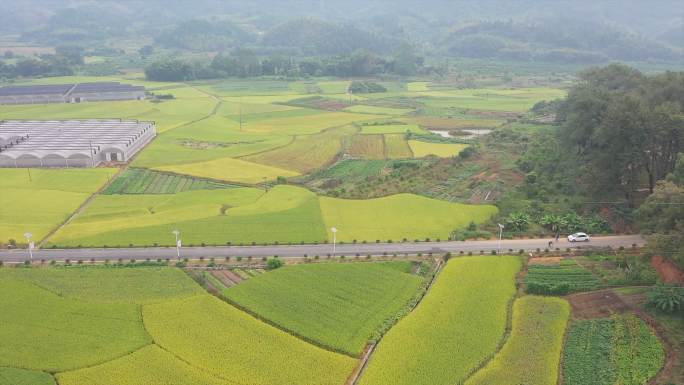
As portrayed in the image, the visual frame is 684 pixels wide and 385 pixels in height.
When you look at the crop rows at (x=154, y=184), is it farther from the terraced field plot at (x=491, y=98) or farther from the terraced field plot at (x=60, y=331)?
the terraced field plot at (x=491, y=98)

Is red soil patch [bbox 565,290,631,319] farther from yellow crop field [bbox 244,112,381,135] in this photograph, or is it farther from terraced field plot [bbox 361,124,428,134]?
yellow crop field [bbox 244,112,381,135]

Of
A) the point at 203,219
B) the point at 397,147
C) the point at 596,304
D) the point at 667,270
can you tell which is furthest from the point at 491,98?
the point at 596,304

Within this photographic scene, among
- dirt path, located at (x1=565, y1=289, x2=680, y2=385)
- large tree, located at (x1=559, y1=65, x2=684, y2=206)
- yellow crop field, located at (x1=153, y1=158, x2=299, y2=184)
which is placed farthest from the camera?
yellow crop field, located at (x1=153, y1=158, x2=299, y2=184)

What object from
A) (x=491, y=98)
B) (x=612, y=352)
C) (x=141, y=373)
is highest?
(x=491, y=98)

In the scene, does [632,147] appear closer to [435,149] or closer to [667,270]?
[667,270]

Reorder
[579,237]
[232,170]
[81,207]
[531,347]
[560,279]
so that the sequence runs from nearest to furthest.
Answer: [531,347] → [560,279] → [579,237] → [81,207] → [232,170]

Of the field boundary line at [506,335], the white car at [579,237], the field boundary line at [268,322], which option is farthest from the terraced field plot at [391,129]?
the field boundary line at [268,322]

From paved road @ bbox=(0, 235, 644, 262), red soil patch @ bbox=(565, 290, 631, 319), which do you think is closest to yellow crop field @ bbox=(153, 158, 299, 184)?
paved road @ bbox=(0, 235, 644, 262)
